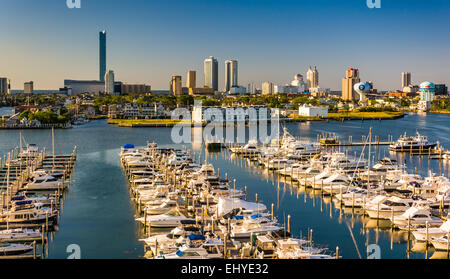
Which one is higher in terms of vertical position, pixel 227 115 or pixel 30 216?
pixel 227 115

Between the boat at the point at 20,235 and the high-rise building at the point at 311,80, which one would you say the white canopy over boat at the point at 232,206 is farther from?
the high-rise building at the point at 311,80

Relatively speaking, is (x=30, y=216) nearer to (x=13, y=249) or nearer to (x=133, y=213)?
(x=13, y=249)

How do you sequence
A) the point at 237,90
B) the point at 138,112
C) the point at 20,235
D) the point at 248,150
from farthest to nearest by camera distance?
the point at 237,90
the point at 138,112
the point at 248,150
the point at 20,235

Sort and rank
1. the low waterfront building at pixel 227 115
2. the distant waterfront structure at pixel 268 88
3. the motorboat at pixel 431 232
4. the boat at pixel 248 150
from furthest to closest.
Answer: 1. the distant waterfront structure at pixel 268 88
2. the low waterfront building at pixel 227 115
3. the boat at pixel 248 150
4. the motorboat at pixel 431 232

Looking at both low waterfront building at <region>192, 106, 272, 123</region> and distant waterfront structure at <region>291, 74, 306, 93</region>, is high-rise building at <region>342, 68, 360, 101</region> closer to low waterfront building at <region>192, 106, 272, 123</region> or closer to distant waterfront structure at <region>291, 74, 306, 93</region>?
distant waterfront structure at <region>291, 74, 306, 93</region>

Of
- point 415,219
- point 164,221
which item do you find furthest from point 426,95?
point 164,221

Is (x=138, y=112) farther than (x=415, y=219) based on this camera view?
Yes

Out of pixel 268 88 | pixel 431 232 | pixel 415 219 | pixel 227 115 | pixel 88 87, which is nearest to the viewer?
pixel 431 232

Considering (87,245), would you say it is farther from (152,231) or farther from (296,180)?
(296,180)

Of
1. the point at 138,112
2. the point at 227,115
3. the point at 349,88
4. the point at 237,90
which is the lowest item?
the point at 227,115

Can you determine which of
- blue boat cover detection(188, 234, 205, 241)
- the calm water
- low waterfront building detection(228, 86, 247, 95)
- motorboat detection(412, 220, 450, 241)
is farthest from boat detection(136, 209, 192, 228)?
low waterfront building detection(228, 86, 247, 95)

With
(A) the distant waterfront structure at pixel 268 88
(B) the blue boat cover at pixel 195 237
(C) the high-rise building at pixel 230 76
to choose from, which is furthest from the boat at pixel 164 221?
(A) the distant waterfront structure at pixel 268 88

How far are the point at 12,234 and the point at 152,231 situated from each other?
1.58 m

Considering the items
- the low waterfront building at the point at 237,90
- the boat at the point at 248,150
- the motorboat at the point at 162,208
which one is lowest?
the motorboat at the point at 162,208
